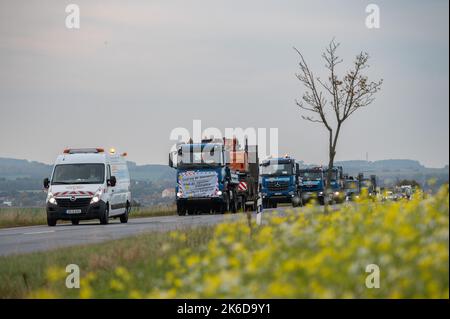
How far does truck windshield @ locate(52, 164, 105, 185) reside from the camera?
100 ft

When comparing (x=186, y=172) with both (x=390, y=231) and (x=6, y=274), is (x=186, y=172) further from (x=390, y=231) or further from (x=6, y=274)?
(x=390, y=231)

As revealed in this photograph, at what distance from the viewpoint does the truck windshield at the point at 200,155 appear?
3912 cm

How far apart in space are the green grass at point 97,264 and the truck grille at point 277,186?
3375 cm

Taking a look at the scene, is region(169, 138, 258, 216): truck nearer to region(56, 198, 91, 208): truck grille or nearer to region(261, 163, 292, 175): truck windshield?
region(56, 198, 91, 208): truck grille

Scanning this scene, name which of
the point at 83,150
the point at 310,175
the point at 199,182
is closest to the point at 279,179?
the point at 310,175

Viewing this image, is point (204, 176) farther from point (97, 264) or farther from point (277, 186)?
point (97, 264)

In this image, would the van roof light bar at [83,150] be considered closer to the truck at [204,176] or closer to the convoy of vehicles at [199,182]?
the convoy of vehicles at [199,182]

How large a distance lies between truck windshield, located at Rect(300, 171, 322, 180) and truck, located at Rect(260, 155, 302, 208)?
12.6ft

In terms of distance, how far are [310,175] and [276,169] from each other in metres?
4.87

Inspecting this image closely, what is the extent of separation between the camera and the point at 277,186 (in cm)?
5219

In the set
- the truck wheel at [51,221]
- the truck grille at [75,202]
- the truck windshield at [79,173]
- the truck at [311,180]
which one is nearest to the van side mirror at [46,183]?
the truck windshield at [79,173]
